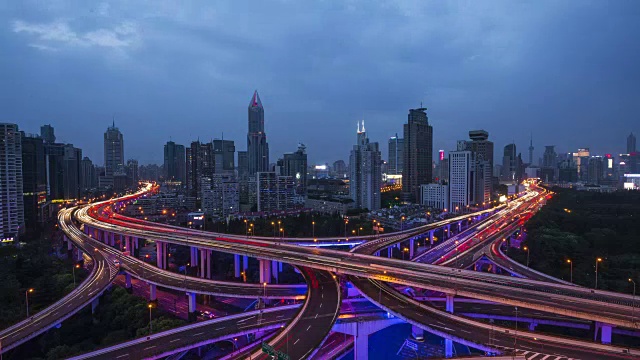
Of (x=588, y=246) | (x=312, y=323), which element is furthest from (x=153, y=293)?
(x=588, y=246)

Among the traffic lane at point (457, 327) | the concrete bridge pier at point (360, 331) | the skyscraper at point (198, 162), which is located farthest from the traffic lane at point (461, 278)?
the skyscraper at point (198, 162)

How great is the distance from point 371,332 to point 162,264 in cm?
3735

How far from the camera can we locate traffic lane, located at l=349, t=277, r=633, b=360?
72.1 ft

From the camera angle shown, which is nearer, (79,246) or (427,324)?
(427,324)

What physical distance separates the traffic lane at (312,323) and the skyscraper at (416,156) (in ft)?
379

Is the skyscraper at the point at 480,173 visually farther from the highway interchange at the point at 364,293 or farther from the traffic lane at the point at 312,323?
the traffic lane at the point at 312,323

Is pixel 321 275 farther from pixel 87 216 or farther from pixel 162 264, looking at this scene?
pixel 87 216

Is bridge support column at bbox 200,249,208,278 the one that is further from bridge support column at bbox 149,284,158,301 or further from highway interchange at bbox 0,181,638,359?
bridge support column at bbox 149,284,158,301

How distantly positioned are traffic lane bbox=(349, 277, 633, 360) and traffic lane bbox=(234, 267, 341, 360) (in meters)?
2.99

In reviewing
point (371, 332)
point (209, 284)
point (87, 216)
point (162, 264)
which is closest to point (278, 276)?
point (209, 284)

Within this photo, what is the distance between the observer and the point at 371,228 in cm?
7544

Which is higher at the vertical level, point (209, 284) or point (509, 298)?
point (509, 298)

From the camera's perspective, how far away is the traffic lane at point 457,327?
2198 centimetres

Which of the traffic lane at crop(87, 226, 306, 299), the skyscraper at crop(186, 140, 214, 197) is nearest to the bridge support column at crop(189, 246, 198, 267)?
the traffic lane at crop(87, 226, 306, 299)
